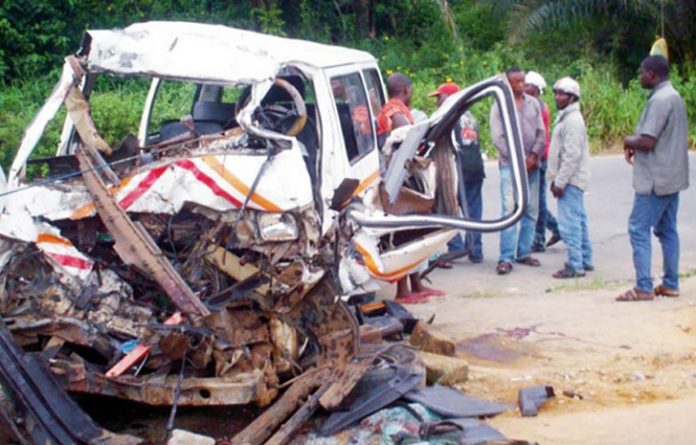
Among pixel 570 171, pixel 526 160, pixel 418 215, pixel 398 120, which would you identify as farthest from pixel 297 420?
pixel 526 160

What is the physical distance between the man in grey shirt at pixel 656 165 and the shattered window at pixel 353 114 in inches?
81.8

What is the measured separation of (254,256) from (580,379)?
2.36 meters

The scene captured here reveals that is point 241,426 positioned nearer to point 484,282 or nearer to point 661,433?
point 661,433

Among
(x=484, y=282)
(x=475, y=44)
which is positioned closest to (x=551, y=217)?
(x=484, y=282)

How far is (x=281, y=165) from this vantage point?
5922 mm

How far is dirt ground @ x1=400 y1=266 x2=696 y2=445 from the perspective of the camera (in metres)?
6.02

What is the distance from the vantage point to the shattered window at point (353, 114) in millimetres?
7863

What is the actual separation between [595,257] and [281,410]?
5709mm

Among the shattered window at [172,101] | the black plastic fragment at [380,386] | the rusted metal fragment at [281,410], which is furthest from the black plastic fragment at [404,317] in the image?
the shattered window at [172,101]

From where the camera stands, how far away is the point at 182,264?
5996 mm

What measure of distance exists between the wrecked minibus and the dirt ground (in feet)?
3.62

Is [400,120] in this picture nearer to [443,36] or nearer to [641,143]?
[641,143]

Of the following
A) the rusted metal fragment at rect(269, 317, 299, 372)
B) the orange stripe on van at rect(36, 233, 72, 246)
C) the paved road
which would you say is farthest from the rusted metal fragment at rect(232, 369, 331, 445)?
the paved road

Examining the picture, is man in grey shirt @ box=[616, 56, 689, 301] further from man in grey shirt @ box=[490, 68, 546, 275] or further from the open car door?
the open car door
